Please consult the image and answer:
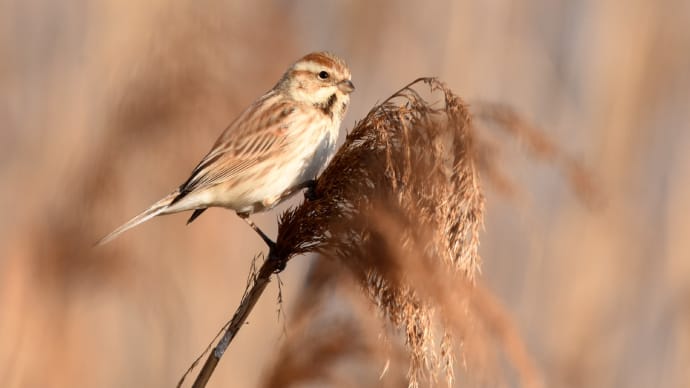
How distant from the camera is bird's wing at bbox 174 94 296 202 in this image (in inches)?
123

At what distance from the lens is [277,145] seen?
3.16m

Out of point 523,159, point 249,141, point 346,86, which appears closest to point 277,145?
point 249,141

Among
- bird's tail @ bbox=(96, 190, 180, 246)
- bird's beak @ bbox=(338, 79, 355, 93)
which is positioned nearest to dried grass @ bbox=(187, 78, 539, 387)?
bird's tail @ bbox=(96, 190, 180, 246)

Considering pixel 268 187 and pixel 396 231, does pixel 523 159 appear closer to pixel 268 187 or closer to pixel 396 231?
pixel 268 187

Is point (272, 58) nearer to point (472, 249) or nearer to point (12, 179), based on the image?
point (12, 179)

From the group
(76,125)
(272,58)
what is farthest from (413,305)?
(76,125)

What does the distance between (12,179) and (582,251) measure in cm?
246

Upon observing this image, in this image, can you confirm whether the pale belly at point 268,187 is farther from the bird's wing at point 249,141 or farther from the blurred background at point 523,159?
the blurred background at point 523,159

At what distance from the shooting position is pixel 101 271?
8.87 ft

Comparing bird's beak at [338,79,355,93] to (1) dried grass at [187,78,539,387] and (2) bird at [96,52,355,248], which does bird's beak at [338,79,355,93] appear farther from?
(1) dried grass at [187,78,539,387]

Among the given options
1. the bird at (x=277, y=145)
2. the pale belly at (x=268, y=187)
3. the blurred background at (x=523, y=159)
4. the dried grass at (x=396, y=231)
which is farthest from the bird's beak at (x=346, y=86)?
the dried grass at (x=396, y=231)

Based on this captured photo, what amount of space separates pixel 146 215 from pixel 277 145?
1.83 ft

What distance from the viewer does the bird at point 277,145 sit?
3059mm

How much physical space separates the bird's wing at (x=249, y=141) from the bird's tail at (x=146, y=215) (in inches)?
7.3
